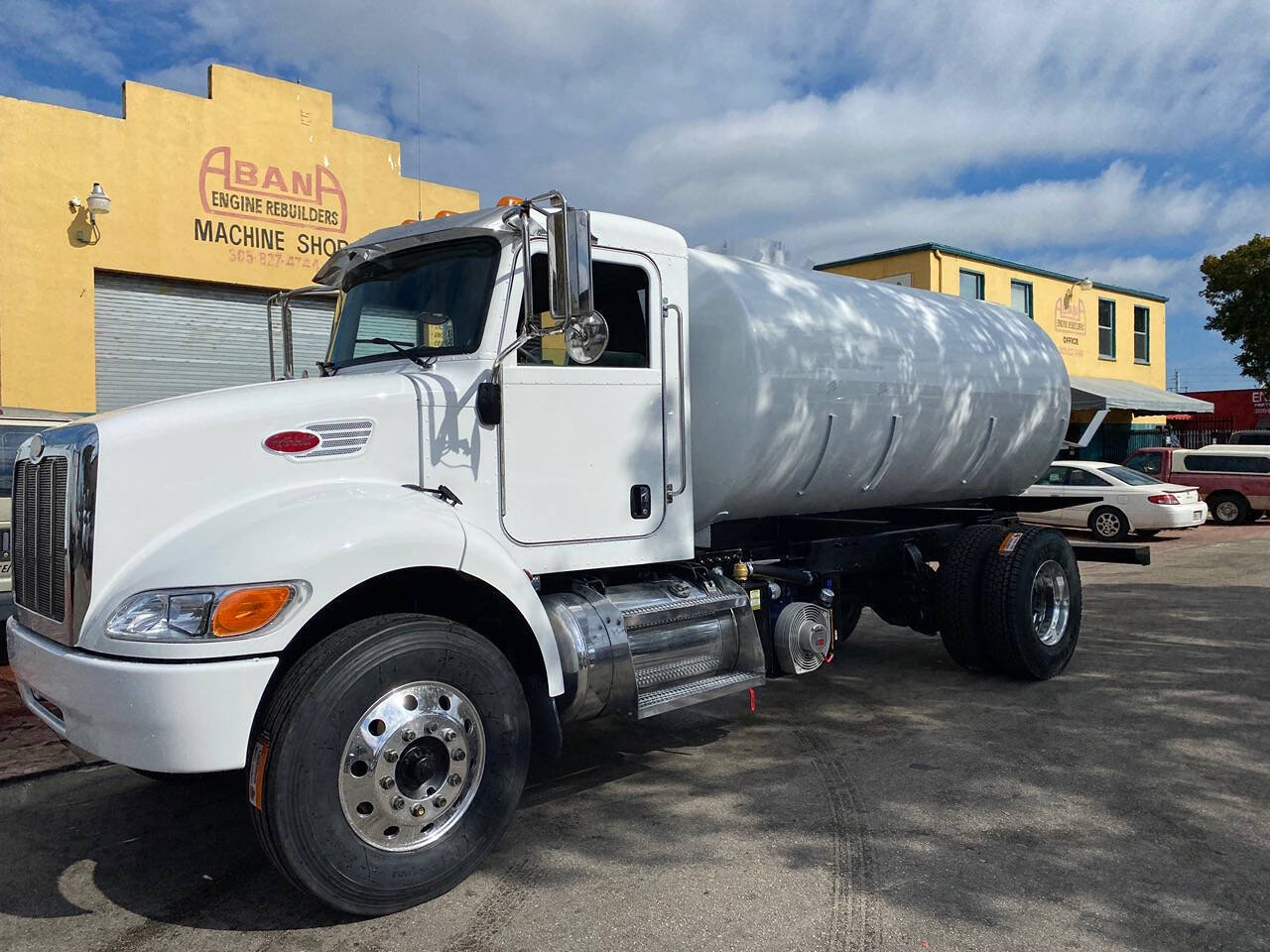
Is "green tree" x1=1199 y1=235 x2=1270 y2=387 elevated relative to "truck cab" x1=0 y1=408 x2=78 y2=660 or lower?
elevated

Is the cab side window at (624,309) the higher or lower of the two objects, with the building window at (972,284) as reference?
lower

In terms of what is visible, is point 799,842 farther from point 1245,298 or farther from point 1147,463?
point 1245,298

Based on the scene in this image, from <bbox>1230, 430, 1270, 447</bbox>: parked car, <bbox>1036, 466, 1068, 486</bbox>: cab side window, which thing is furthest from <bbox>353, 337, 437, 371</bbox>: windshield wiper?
<bbox>1230, 430, 1270, 447</bbox>: parked car

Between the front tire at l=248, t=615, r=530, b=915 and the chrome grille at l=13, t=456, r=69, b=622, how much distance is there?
1005mm

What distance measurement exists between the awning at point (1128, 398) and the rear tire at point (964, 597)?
16863 mm

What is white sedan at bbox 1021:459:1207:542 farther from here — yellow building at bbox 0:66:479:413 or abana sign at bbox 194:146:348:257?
yellow building at bbox 0:66:479:413

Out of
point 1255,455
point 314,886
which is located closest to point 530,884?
point 314,886

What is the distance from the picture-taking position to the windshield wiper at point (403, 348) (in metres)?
4.56

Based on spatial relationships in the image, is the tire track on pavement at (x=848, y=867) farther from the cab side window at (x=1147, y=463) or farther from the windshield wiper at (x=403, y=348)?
the cab side window at (x=1147, y=463)

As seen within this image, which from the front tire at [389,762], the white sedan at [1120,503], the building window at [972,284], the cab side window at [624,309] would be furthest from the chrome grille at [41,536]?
the building window at [972,284]

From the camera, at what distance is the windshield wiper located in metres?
4.56

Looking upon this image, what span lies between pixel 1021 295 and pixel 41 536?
26.0 m

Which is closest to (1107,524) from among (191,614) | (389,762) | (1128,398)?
(1128,398)

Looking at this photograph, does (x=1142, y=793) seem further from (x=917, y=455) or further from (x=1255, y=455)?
(x=1255, y=455)
